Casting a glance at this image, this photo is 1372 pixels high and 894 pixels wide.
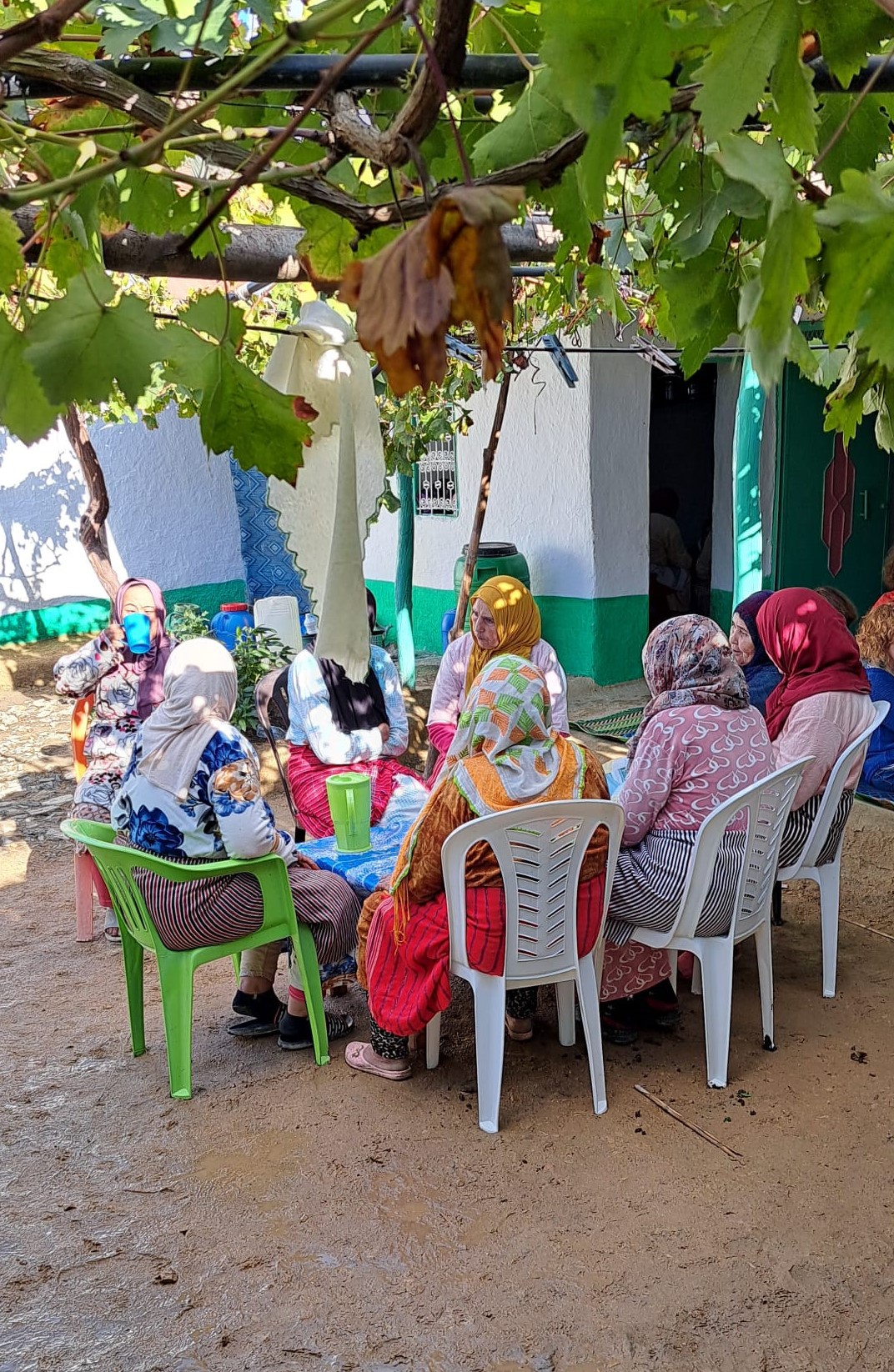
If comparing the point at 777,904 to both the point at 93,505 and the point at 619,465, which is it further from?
the point at 93,505

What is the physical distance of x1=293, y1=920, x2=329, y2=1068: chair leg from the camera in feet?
12.0

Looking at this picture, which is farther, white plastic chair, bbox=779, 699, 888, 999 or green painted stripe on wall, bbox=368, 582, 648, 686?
green painted stripe on wall, bbox=368, 582, 648, 686

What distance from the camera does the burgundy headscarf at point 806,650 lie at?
4.12m

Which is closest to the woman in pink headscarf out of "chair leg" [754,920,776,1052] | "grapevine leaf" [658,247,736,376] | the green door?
"chair leg" [754,920,776,1052]

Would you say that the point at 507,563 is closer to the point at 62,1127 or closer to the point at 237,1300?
the point at 62,1127

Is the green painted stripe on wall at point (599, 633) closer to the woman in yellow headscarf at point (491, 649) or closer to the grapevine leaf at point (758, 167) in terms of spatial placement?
the woman in yellow headscarf at point (491, 649)

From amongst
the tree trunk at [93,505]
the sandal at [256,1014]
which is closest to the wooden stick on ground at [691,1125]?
the sandal at [256,1014]

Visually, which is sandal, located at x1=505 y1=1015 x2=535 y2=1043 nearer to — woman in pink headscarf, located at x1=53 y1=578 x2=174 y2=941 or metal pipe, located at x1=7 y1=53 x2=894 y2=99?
woman in pink headscarf, located at x1=53 y1=578 x2=174 y2=941

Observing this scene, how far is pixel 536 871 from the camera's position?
317 centimetres

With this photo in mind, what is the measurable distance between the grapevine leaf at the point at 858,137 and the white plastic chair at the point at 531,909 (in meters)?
1.93

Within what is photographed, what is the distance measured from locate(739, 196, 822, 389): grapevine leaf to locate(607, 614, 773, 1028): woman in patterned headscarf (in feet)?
8.33

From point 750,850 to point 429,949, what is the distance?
39.5 inches

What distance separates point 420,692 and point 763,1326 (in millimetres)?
6959

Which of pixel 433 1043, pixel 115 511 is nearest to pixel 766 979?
pixel 433 1043
